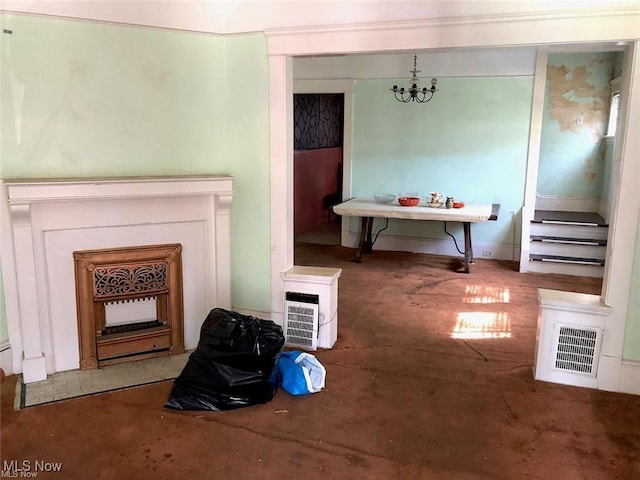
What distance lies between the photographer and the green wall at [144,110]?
3.01 m

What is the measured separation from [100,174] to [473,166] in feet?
14.9

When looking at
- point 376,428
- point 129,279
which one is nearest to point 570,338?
point 376,428

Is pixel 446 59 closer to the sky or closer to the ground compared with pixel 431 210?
closer to the sky

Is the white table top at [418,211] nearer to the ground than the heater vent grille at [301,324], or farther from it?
farther from it

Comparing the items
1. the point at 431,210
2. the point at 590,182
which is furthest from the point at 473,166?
the point at 590,182

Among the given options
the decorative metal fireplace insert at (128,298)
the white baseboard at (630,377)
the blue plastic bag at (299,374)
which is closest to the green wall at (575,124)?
the white baseboard at (630,377)

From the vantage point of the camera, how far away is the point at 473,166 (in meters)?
6.42

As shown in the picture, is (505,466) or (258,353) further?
(258,353)

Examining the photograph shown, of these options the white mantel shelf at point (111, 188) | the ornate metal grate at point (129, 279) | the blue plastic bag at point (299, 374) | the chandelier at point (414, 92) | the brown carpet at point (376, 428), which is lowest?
the brown carpet at point (376, 428)

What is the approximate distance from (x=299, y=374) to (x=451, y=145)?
427 centimetres

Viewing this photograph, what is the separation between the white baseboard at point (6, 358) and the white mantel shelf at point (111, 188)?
92 centimetres

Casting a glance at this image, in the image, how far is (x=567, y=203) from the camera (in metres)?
7.09

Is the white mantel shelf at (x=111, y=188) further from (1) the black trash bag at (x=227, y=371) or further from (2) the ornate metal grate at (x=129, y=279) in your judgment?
(1) the black trash bag at (x=227, y=371)

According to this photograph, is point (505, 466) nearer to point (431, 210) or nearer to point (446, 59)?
point (431, 210)
